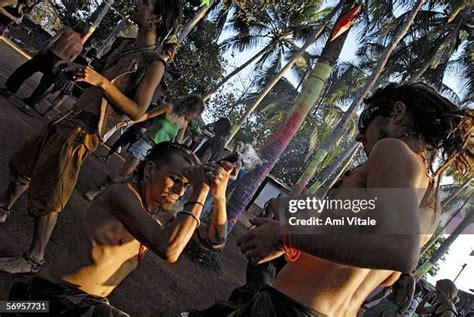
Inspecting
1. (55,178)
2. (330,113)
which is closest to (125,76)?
(55,178)

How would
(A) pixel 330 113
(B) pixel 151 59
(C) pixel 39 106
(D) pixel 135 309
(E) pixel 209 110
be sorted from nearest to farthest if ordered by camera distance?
(B) pixel 151 59 < (D) pixel 135 309 < (C) pixel 39 106 < (A) pixel 330 113 < (E) pixel 209 110

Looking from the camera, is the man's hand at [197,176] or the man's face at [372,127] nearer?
the man's face at [372,127]

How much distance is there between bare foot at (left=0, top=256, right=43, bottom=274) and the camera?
294cm

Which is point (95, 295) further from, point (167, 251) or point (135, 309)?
point (135, 309)

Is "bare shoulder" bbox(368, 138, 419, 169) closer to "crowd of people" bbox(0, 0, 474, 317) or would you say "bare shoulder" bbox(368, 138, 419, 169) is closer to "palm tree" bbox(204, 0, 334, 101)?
"crowd of people" bbox(0, 0, 474, 317)

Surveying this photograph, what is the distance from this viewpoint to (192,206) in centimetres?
195

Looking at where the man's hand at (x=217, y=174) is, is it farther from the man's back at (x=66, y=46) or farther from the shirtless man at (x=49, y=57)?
the man's back at (x=66, y=46)

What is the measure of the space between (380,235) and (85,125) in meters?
2.27

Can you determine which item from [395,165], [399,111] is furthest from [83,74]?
[395,165]

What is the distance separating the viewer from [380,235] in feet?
4.37

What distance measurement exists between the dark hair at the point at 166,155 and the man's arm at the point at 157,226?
1.00ft

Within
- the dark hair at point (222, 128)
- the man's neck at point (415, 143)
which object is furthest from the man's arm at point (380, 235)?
the dark hair at point (222, 128)

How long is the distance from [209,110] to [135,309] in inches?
1441

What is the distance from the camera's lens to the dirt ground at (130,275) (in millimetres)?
3730
